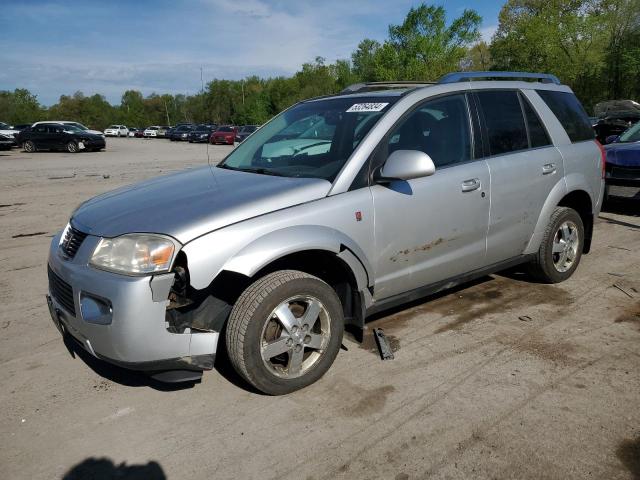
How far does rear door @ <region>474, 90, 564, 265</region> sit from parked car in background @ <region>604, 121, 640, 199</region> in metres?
3.75

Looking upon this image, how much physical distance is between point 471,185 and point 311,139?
48.0 inches

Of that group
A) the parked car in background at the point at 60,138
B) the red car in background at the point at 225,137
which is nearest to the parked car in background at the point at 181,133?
the red car in background at the point at 225,137

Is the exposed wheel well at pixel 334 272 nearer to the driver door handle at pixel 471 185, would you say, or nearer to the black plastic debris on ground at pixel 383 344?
the black plastic debris on ground at pixel 383 344

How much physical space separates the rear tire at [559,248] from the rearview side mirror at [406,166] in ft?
6.25

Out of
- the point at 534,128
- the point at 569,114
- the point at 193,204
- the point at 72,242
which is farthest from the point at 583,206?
the point at 72,242

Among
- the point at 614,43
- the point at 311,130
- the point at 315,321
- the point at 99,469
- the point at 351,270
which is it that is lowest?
the point at 99,469

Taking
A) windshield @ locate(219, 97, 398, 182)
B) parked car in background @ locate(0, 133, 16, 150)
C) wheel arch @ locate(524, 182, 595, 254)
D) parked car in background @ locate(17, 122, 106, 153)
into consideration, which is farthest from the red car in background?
wheel arch @ locate(524, 182, 595, 254)

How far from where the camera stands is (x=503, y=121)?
418 cm

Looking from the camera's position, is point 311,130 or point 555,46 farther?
point 555,46

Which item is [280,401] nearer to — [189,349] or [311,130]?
[189,349]

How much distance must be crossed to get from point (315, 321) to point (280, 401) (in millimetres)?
509

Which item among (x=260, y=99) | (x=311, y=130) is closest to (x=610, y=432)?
(x=311, y=130)

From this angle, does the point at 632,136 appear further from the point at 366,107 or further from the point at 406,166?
the point at 406,166

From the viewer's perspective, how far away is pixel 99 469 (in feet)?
8.19
